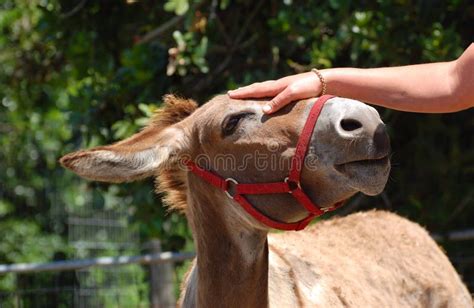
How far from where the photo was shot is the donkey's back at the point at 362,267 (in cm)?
445

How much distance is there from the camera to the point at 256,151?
380 centimetres

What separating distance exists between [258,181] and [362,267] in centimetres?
134

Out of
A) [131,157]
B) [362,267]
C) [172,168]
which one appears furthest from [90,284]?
[131,157]

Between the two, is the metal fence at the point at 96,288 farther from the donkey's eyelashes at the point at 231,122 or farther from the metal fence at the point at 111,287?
the donkey's eyelashes at the point at 231,122

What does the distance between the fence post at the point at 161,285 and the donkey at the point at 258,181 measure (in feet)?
7.65

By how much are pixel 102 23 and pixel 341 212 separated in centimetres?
256

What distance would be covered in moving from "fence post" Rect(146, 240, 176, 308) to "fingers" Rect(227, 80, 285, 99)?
331 cm

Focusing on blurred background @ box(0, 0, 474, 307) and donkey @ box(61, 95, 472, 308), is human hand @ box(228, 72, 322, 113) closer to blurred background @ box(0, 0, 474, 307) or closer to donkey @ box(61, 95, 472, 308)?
donkey @ box(61, 95, 472, 308)

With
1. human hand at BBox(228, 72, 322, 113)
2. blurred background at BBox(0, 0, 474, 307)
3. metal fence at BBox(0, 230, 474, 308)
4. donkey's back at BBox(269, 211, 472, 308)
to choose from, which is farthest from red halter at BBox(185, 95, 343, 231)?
metal fence at BBox(0, 230, 474, 308)

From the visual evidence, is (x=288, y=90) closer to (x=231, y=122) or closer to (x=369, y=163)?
(x=231, y=122)

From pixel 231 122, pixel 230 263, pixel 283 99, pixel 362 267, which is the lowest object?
pixel 362 267

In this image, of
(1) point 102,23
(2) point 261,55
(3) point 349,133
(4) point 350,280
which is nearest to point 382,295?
(4) point 350,280

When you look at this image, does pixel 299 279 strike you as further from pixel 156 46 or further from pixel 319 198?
pixel 156 46

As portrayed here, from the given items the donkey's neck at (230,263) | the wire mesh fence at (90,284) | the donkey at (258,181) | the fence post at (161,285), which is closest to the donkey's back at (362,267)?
the donkey at (258,181)
